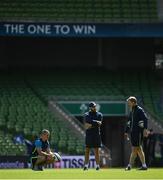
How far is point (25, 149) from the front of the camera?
89.6ft

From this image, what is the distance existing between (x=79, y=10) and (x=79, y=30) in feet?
6.93

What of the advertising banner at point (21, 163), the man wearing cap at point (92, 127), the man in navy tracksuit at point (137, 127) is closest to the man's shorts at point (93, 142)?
the man wearing cap at point (92, 127)

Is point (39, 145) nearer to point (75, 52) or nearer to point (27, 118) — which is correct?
point (27, 118)

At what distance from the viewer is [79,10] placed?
109ft

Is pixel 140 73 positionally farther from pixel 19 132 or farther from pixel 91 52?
pixel 19 132

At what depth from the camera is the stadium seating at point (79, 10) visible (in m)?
32.6

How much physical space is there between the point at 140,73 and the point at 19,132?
356 inches

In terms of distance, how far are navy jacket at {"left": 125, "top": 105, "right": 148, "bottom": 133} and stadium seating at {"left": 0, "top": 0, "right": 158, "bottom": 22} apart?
49.0 feet

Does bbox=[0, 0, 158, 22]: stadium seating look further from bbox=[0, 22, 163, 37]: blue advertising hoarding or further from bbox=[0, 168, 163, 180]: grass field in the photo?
bbox=[0, 168, 163, 180]: grass field

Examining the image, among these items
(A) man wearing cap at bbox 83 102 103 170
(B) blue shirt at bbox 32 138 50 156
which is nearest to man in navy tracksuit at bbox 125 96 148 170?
(A) man wearing cap at bbox 83 102 103 170

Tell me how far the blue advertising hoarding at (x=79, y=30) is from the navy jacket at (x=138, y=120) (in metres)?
14.0

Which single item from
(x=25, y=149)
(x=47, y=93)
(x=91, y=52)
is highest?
(x=91, y=52)

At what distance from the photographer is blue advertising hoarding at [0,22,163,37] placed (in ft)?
102

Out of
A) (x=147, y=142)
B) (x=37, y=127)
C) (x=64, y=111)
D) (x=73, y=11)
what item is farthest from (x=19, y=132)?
(x=73, y=11)
